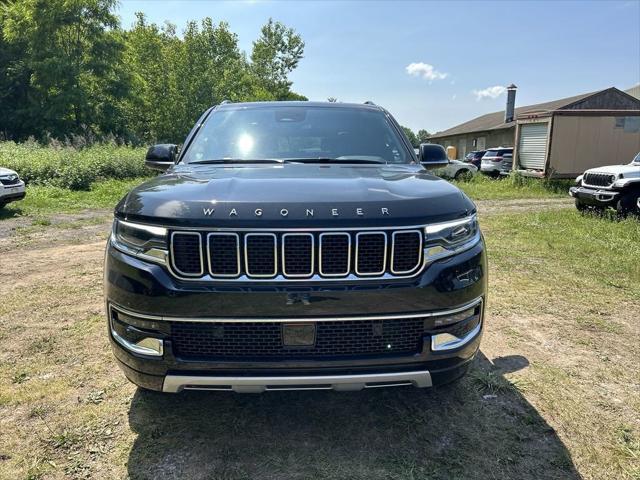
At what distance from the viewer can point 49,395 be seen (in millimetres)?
2736

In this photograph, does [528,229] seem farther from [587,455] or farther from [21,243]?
[21,243]

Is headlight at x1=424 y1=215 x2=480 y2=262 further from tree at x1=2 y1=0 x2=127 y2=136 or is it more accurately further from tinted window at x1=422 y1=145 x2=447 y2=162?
tree at x1=2 y1=0 x2=127 y2=136

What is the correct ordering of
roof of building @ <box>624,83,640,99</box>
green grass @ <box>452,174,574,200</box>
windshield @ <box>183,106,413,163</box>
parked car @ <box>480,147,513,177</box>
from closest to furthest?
windshield @ <box>183,106,413,163</box>
green grass @ <box>452,174,574,200</box>
parked car @ <box>480,147,513,177</box>
roof of building @ <box>624,83,640,99</box>

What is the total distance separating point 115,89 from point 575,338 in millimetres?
30995

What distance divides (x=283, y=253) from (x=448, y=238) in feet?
2.53

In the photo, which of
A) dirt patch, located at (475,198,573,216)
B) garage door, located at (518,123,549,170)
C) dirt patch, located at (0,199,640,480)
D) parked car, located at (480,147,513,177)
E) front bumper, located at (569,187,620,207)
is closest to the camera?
dirt patch, located at (0,199,640,480)

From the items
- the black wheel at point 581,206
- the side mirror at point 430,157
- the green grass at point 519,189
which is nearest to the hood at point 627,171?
A: the black wheel at point 581,206

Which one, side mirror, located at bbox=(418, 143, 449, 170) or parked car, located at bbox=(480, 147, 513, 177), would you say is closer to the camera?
side mirror, located at bbox=(418, 143, 449, 170)

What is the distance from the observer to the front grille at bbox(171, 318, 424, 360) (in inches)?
78.0

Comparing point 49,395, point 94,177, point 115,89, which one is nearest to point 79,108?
point 115,89

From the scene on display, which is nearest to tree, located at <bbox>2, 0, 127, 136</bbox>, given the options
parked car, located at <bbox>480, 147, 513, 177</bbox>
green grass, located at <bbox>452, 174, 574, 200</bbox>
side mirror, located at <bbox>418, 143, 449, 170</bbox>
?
parked car, located at <bbox>480, 147, 513, 177</bbox>

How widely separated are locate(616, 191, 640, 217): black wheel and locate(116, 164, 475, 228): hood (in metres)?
9.08

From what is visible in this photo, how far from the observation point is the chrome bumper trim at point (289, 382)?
197 cm

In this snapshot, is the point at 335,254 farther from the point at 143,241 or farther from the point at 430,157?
the point at 430,157
